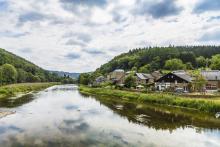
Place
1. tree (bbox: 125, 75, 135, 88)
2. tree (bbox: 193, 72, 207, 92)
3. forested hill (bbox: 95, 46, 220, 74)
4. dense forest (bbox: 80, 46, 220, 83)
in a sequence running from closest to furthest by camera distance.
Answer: tree (bbox: 193, 72, 207, 92) → tree (bbox: 125, 75, 135, 88) → dense forest (bbox: 80, 46, 220, 83) → forested hill (bbox: 95, 46, 220, 74)

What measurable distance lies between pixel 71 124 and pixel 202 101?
18.7 metres

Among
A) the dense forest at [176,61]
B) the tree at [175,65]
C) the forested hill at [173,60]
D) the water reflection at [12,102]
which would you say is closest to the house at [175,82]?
the water reflection at [12,102]

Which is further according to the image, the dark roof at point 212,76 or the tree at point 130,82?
the tree at point 130,82

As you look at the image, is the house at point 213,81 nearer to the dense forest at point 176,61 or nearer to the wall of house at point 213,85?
the wall of house at point 213,85

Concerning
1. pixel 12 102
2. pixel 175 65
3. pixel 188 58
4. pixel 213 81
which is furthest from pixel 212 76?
pixel 188 58

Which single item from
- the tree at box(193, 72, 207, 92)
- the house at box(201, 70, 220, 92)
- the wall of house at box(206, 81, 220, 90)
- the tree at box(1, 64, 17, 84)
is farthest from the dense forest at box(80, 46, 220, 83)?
the tree at box(193, 72, 207, 92)

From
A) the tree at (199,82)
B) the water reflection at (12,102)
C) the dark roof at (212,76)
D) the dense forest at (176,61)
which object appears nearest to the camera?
the water reflection at (12,102)

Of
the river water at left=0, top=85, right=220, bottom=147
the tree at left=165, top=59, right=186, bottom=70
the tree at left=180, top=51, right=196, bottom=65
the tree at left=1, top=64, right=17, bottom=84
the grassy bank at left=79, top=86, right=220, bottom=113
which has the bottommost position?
the river water at left=0, top=85, right=220, bottom=147

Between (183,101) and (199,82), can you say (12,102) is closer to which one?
(183,101)

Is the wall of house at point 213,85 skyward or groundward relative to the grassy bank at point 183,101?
skyward

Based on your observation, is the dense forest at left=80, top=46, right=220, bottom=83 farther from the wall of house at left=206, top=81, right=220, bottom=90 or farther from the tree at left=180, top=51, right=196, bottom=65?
the wall of house at left=206, top=81, right=220, bottom=90

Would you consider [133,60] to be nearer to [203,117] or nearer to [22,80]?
[22,80]

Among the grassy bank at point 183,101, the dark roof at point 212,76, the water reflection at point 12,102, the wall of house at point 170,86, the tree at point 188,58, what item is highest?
the tree at point 188,58

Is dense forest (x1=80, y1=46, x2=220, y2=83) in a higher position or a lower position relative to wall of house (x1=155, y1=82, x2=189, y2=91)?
higher
